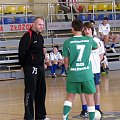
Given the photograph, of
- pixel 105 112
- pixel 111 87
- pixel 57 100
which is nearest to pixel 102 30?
pixel 111 87

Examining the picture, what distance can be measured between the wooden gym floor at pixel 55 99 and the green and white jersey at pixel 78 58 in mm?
1900

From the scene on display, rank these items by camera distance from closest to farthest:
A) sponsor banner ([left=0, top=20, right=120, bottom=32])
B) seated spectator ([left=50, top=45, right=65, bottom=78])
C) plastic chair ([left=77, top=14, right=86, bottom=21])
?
seated spectator ([left=50, top=45, right=65, bottom=78]) → sponsor banner ([left=0, top=20, right=120, bottom=32]) → plastic chair ([left=77, top=14, right=86, bottom=21])

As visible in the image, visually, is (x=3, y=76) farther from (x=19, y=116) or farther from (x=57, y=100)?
(x=19, y=116)

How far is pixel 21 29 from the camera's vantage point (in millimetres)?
23828

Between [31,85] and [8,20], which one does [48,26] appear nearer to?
[8,20]

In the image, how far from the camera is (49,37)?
2462 centimetres

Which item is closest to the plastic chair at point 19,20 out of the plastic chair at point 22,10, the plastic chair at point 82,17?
the plastic chair at point 22,10

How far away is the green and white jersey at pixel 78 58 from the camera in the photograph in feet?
27.3

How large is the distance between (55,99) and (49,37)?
11392 millimetres

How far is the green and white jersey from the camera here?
8.32 meters

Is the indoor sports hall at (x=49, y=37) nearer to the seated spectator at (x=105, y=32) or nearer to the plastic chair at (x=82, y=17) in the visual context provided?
the plastic chair at (x=82, y=17)

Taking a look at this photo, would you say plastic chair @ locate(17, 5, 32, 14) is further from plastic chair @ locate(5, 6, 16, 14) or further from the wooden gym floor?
the wooden gym floor

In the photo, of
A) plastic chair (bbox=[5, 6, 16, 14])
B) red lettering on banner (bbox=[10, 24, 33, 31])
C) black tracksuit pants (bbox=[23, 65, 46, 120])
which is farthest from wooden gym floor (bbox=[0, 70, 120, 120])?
plastic chair (bbox=[5, 6, 16, 14])

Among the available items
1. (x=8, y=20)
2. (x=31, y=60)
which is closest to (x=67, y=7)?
(x=8, y=20)
